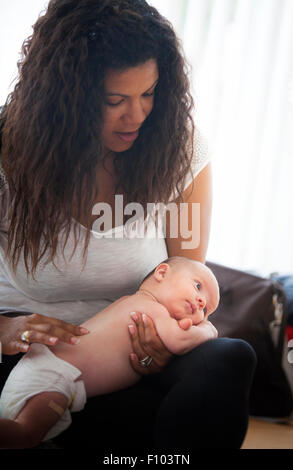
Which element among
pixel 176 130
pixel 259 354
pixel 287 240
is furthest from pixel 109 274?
pixel 287 240

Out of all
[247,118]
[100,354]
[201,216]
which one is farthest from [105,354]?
[247,118]

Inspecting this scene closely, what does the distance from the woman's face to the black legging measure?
30 cm

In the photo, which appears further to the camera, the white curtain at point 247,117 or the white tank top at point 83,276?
the white curtain at point 247,117

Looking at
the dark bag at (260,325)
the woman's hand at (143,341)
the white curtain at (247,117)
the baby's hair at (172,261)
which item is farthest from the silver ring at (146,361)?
the white curtain at (247,117)

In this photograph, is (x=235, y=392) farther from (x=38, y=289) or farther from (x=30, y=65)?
(x=30, y=65)

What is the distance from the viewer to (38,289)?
0.60m

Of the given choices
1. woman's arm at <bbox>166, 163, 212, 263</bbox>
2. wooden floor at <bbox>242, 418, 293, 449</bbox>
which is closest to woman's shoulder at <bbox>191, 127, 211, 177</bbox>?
woman's arm at <bbox>166, 163, 212, 263</bbox>

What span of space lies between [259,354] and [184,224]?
18.8 inches

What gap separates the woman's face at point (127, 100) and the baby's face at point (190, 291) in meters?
0.18

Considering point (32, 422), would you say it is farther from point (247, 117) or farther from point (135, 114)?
point (247, 117)

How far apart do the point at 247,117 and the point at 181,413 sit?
1.02 meters

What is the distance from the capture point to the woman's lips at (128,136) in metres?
0.56

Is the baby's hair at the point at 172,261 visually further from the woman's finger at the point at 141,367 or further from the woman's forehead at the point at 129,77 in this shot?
the woman's forehead at the point at 129,77

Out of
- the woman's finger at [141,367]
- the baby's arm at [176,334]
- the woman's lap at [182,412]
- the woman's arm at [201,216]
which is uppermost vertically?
the woman's arm at [201,216]
